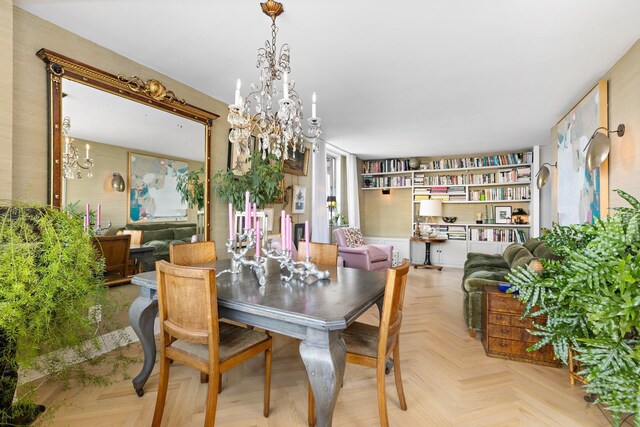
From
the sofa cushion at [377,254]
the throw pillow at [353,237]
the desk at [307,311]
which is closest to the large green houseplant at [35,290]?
the desk at [307,311]

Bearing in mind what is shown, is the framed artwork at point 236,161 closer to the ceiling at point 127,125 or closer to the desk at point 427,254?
the ceiling at point 127,125

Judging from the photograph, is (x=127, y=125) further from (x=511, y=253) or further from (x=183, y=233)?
(x=511, y=253)

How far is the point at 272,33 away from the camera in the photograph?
6.88ft

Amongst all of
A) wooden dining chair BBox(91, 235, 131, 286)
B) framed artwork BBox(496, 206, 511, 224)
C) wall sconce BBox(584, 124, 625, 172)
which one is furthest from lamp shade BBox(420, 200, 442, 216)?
wooden dining chair BBox(91, 235, 131, 286)

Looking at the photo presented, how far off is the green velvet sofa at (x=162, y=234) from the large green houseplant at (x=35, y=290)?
108 centimetres

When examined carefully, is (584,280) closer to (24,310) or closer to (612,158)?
(612,158)

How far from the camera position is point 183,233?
3.02m

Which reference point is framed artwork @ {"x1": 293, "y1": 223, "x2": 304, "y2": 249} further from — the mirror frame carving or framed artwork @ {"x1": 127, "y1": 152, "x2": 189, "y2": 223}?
the mirror frame carving

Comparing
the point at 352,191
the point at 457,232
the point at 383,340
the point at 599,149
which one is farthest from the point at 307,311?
the point at 457,232

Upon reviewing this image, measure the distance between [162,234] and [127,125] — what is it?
1.00 metres

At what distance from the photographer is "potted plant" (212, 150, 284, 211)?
126 inches

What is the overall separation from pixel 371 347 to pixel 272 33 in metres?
2.11

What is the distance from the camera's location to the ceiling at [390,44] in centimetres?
187

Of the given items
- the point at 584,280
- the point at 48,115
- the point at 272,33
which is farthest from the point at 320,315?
the point at 48,115
